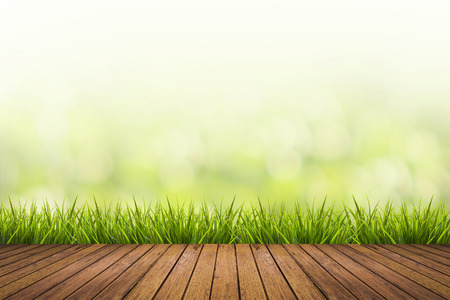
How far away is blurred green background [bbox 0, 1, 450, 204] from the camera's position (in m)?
3.86

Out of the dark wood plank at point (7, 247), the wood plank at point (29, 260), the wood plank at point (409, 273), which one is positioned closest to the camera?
the wood plank at point (409, 273)

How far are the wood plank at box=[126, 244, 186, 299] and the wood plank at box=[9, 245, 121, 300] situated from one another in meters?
0.45

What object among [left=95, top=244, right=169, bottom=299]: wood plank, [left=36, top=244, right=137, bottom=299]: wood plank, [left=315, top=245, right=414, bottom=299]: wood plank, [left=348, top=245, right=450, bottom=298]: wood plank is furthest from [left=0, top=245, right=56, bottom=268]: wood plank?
[left=348, top=245, right=450, bottom=298]: wood plank

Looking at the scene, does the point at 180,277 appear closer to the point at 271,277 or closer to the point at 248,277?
the point at 248,277

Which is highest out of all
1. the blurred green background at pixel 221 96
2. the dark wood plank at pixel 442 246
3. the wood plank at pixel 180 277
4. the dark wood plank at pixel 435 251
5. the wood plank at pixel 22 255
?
the blurred green background at pixel 221 96

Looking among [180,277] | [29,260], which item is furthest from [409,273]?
[29,260]

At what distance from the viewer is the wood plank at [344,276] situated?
172cm

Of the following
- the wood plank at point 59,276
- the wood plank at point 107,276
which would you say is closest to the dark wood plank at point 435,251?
the wood plank at point 107,276

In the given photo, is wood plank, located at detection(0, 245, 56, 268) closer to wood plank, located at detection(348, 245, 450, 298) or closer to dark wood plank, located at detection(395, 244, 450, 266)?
wood plank, located at detection(348, 245, 450, 298)

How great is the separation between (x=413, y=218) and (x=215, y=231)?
70.5 inches

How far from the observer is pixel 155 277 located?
1961 millimetres

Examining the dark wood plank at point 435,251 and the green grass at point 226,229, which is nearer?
the dark wood plank at point 435,251

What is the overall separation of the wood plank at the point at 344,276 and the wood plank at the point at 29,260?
1.93m

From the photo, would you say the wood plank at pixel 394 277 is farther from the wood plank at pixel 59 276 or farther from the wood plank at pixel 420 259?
the wood plank at pixel 59 276
